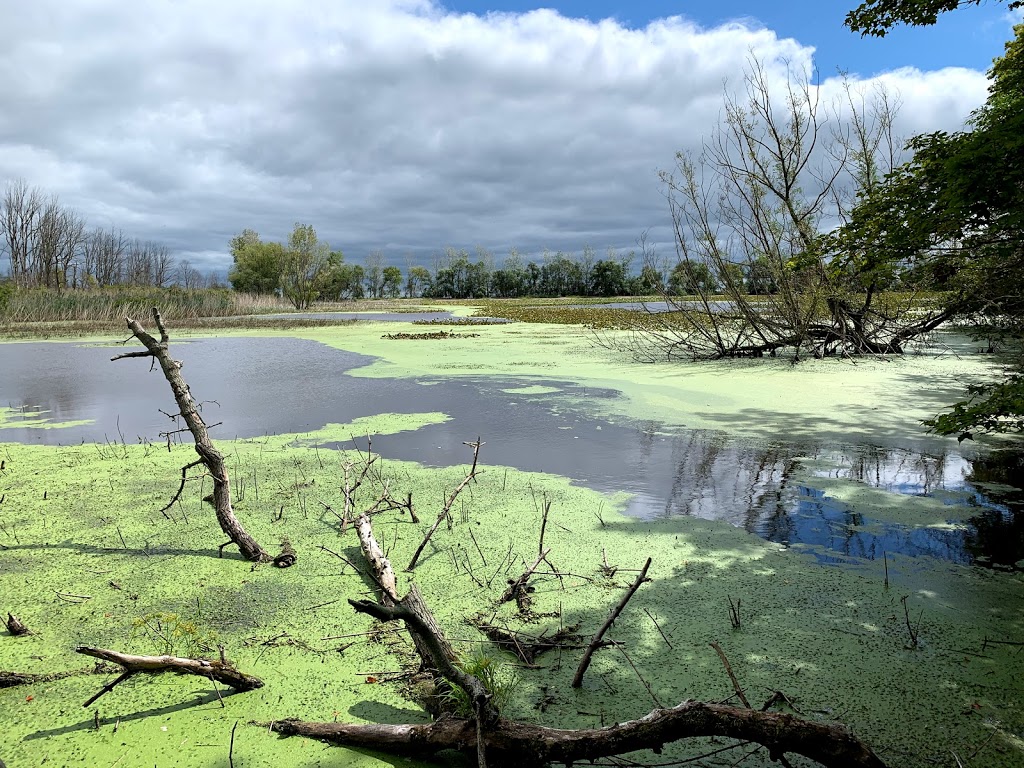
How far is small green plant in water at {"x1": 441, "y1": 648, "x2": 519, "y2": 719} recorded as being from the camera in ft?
6.06

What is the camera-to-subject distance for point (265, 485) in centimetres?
473

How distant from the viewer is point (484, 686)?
6.16 feet

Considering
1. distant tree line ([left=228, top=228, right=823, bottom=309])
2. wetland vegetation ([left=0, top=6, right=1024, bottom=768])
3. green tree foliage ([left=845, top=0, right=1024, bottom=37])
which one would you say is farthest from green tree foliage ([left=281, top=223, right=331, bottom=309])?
green tree foliage ([left=845, top=0, right=1024, bottom=37])

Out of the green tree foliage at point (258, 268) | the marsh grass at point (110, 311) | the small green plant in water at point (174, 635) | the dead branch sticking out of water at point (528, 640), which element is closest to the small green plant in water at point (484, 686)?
the dead branch sticking out of water at point (528, 640)

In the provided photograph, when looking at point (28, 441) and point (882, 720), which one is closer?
point (882, 720)

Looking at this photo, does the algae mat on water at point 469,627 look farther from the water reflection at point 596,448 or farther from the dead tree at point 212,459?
the water reflection at point 596,448

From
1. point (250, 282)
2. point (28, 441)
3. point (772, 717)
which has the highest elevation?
point (250, 282)

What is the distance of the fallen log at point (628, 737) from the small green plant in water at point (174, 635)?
3.07 ft

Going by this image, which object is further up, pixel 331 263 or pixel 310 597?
pixel 331 263

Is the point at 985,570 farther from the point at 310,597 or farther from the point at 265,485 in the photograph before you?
the point at 265,485

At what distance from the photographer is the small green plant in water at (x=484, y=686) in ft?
6.06

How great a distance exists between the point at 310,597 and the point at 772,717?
2.07m

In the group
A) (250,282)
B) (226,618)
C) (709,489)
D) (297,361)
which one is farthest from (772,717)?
(250,282)

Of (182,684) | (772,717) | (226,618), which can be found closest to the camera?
(772,717)
